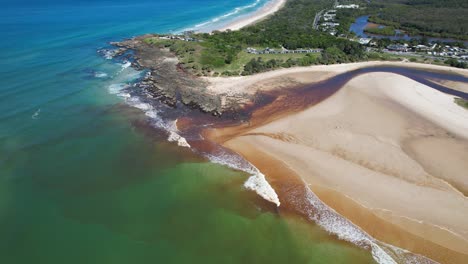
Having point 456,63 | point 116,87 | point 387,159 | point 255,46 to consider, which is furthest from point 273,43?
point 387,159

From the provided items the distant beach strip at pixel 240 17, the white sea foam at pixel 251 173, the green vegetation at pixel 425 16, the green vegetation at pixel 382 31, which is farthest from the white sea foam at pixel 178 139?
the green vegetation at pixel 425 16

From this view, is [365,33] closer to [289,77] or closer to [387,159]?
[289,77]

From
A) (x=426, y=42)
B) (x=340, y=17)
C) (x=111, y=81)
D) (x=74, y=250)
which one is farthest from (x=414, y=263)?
(x=340, y=17)

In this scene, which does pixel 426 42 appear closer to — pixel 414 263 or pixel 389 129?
pixel 389 129

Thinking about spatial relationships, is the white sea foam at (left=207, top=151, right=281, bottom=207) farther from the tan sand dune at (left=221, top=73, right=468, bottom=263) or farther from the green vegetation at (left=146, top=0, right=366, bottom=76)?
the green vegetation at (left=146, top=0, right=366, bottom=76)

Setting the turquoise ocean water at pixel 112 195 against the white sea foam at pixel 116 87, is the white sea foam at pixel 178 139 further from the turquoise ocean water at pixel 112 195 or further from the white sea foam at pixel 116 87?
the white sea foam at pixel 116 87

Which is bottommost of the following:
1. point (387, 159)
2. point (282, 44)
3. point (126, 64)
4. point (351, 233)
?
point (351, 233)

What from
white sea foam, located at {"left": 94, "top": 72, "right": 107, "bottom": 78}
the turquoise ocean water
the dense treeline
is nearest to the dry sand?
the dense treeline
